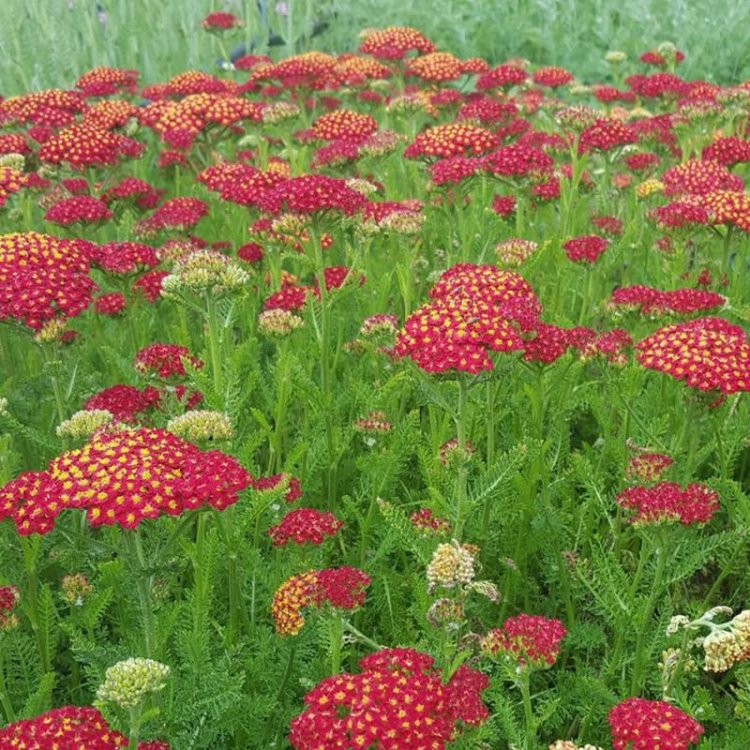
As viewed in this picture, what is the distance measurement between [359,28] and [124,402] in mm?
8892

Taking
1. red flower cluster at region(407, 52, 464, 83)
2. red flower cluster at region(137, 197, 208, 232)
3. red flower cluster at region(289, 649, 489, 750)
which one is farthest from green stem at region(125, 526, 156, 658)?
red flower cluster at region(407, 52, 464, 83)

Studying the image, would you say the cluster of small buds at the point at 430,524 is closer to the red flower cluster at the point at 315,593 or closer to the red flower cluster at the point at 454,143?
the red flower cluster at the point at 315,593

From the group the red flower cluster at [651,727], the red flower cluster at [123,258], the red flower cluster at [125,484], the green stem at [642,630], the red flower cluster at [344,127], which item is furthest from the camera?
the red flower cluster at [344,127]

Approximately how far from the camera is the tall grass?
26.9ft

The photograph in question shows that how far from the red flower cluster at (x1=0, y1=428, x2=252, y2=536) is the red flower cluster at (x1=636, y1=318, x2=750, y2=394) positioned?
126cm

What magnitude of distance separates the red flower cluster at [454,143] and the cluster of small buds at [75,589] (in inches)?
109

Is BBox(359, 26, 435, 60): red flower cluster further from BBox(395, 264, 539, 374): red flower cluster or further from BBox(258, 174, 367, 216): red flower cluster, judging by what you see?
BBox(395, 264, 539, 374): red flower cluster

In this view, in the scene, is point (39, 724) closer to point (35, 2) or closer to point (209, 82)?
point (209, 82)

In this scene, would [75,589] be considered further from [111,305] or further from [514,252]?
[514,252]

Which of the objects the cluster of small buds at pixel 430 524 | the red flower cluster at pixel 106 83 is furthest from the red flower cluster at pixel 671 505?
the red flower cluster at pixel 106 83

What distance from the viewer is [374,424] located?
11.1 ft

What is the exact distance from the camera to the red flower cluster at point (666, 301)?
3.56 metres

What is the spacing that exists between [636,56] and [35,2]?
5.58 meters

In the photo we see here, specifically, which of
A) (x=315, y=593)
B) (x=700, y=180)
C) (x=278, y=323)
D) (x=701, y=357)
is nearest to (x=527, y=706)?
(x=315, y=593)
